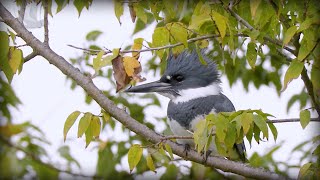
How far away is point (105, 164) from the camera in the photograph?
3.37 m

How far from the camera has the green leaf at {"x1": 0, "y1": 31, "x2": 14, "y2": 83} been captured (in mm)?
1920

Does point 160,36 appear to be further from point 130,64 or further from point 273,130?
point 273,130

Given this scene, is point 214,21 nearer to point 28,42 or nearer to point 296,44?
point 296,44

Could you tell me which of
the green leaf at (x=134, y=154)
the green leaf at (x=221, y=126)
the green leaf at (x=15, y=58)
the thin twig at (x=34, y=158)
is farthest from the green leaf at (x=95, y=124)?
the thin twig at (x=34, y=158)

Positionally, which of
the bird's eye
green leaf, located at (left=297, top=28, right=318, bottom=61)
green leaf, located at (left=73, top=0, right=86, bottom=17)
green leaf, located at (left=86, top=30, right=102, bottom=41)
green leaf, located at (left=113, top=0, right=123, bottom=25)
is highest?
green leaf, located at (left=86, top=30, right=102, bottom=41)

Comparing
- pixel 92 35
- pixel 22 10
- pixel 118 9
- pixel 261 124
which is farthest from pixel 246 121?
pixel 92 35

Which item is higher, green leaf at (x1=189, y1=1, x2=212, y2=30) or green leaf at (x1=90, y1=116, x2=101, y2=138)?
green leaf at (x1=189, y1=1, x2=212, y2=30)

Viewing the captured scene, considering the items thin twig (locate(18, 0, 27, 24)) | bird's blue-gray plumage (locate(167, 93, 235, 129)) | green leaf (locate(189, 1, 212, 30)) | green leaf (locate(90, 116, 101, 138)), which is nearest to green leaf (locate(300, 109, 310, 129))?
green leaf (locate(189, 1, 212, 30))

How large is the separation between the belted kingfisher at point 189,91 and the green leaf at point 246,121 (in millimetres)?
887

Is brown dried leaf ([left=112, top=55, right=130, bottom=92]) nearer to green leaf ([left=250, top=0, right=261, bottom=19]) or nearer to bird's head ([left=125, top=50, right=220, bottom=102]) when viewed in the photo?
green leaf ([left=250, top=0, right=261, bottom=19])

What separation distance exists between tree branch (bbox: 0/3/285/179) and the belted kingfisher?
0.61m

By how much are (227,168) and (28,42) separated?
756 mm

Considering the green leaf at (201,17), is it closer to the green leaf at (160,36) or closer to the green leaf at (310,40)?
the green leaf at (160,36)

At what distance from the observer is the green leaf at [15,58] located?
1.93 m
